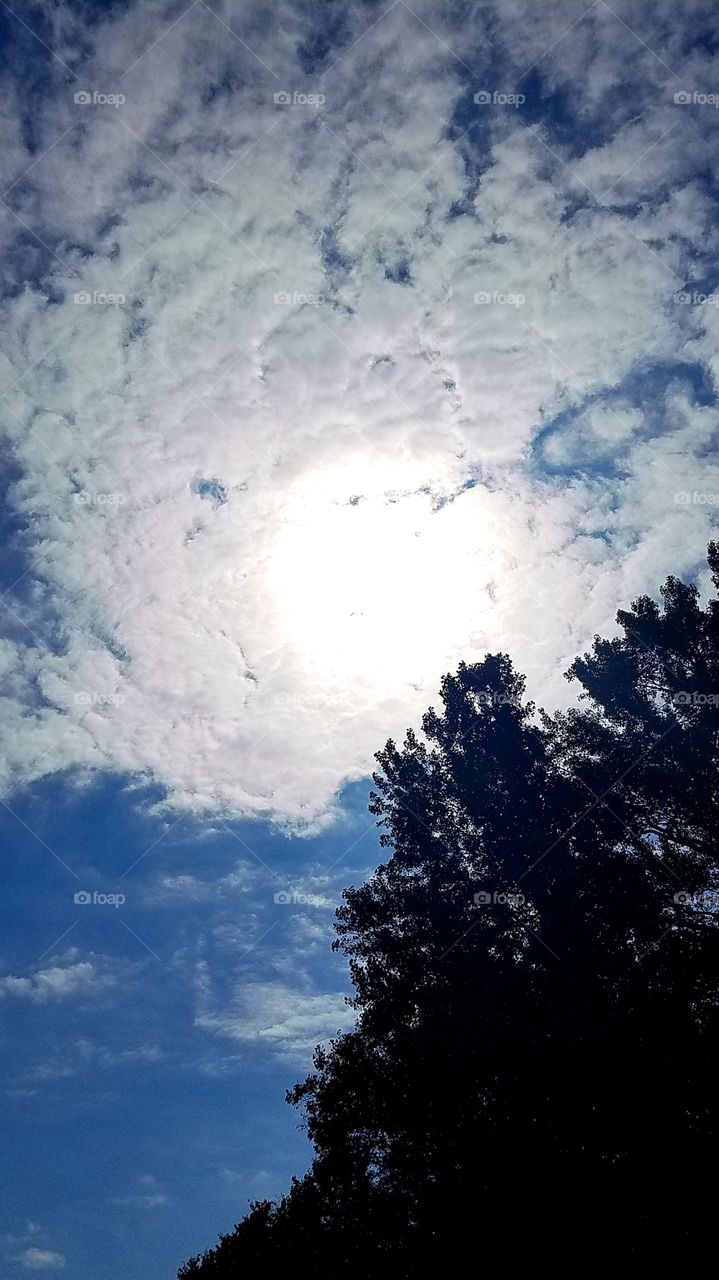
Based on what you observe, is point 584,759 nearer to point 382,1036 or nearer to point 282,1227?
point 382,1036

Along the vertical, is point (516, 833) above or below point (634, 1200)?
above

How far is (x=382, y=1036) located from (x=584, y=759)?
11.7 metres

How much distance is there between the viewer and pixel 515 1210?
14.2m

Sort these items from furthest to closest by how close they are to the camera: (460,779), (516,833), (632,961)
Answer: (460,779) < (516,833) < (632,961)

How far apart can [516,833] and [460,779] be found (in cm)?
305

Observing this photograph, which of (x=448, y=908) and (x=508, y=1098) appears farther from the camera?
(x=448, y=908)

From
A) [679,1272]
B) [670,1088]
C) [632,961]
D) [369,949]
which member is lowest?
[679,1272]

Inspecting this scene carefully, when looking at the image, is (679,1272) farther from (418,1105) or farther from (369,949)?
(369,949)

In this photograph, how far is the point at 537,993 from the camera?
1688 cm

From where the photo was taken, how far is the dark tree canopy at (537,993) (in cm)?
1420

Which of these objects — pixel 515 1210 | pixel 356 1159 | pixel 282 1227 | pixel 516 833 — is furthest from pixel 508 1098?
pixel 282 1227

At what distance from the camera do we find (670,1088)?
1462 centimetres

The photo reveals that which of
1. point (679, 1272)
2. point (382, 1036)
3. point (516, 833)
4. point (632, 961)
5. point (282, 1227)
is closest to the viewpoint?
point (679, 1272)

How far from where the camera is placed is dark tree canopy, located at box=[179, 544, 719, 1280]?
14195mm
